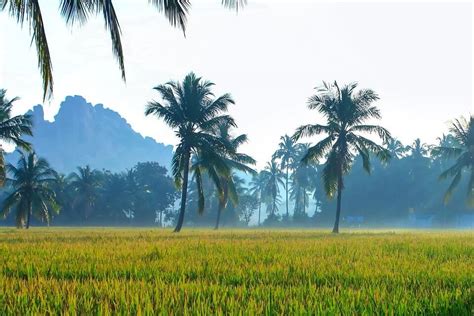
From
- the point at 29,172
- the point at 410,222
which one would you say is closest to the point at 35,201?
the point at 29,172

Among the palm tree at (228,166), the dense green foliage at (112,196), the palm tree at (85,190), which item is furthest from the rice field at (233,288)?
the palm tree at (85,190)

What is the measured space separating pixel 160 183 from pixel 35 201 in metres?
42.8

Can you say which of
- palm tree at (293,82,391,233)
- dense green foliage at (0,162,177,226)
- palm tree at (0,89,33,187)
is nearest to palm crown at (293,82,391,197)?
palm tree at (293,82,391,233)

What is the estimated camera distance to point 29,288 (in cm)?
512

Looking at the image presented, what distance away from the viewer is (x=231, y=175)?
38.5 m

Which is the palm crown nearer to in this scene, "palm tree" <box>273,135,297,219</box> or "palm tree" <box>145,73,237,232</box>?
"palm tree" <box>145,73,237,232</box>

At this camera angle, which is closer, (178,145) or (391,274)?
(391,274)

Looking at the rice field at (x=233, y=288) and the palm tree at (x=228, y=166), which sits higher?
the palm tree at (x=228, y=166)

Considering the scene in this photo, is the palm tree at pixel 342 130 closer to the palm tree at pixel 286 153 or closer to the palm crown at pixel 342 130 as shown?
the palm crown at pixel 342 130

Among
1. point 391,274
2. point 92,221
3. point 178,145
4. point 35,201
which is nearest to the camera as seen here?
point 391,274

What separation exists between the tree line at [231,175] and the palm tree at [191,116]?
6 centimetres

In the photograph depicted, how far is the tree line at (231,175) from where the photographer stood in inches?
1134

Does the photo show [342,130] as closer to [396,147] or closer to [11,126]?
[11,126]

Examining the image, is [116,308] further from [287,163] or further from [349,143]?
[287,163]
